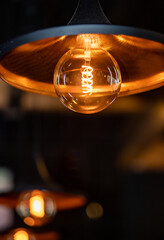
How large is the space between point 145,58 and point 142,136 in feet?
15.4

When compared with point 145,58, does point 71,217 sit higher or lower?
lower

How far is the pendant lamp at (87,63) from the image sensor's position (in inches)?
38.4

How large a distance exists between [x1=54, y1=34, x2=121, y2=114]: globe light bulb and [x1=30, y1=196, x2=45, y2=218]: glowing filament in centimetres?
162

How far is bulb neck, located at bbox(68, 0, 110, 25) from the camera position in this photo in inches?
33.7

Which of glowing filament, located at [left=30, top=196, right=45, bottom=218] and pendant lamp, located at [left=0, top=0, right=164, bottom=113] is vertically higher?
pendant lamp, located at [left=0, top=0, right=164, bottom=113]

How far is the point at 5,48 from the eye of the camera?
2.76 ft

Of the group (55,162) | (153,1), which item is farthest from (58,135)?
(153,1)

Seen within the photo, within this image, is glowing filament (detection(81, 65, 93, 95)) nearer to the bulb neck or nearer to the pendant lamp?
the pendant lamp

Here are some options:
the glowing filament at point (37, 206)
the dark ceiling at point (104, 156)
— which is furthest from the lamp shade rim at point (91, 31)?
the dark ceiling at point (104, 156)

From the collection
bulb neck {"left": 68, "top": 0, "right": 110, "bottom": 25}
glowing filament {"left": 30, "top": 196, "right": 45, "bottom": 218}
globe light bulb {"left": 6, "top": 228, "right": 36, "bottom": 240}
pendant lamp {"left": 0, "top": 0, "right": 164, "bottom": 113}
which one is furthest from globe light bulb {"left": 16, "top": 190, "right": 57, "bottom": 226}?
globe light bulb {"left": 6, "top": 228, "right": 36, "bottom": 240}

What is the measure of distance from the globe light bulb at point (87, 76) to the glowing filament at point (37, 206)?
162cm

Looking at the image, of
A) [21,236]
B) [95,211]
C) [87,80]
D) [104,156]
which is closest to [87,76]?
[87,80]

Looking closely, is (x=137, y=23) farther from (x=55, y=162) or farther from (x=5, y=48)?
(x=55, y=162)

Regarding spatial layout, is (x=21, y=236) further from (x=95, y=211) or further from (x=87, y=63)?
(x=87, y=63)
